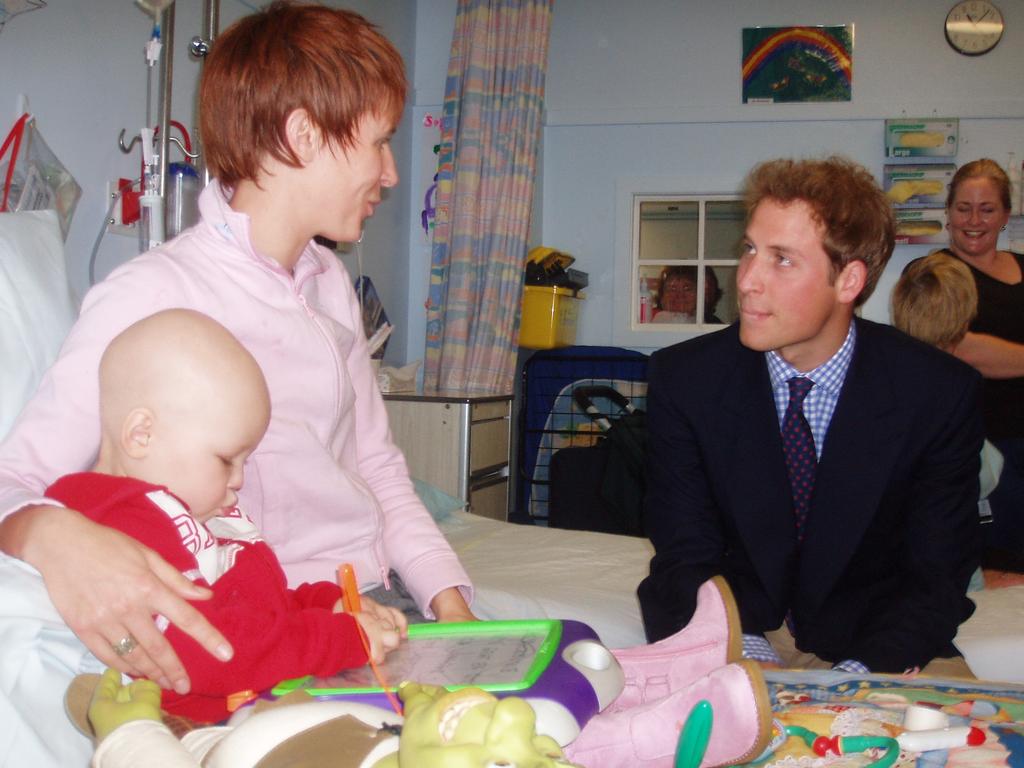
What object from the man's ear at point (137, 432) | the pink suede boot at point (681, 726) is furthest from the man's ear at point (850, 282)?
the man's ear at point (137, 432)

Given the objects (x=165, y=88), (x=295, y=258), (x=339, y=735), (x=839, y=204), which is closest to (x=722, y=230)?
(x=839, y=204)

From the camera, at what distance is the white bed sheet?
1805 mm

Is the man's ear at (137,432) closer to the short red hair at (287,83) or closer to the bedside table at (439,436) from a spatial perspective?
the short red hair at (287,83)

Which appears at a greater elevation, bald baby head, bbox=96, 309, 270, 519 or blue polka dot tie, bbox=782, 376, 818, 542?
bald baby head, bbox=96, 309, 270, 519

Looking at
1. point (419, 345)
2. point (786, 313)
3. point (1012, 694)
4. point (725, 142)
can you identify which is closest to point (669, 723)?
point (1012, 694)

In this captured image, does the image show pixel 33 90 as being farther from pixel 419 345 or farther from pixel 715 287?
pixel 715 287

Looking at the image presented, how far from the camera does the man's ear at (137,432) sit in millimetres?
844

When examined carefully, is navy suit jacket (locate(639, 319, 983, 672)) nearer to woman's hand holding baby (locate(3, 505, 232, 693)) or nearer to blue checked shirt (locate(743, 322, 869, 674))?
blue checked shirt (locate(743, 322, 869, 674))

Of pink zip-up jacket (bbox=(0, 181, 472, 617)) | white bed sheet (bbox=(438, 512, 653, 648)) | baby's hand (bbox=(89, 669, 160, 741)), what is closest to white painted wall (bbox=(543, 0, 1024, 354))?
white bed sheet (bbox=(438, 512, 653, 648))

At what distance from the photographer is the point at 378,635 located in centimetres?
84

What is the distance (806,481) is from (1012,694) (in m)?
0.52

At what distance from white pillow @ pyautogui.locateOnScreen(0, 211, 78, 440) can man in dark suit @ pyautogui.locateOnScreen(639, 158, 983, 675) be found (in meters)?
0.97

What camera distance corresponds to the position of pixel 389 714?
62 centimetres

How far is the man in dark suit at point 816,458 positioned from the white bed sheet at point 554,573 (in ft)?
0.78
